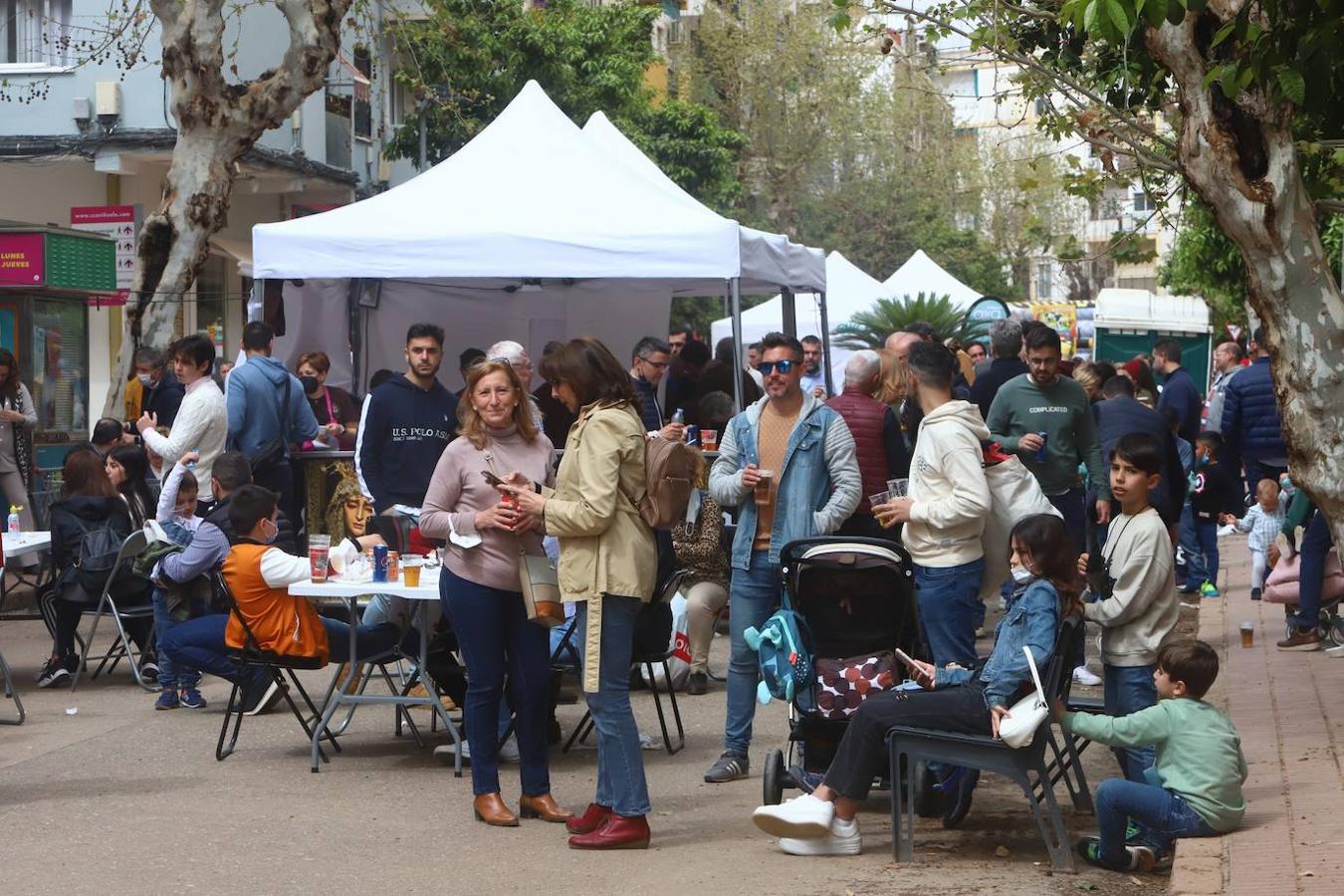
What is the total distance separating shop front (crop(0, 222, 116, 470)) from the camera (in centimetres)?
1554

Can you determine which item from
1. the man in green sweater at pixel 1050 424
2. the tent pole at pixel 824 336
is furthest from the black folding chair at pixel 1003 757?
the tent pole at pixel 824 336

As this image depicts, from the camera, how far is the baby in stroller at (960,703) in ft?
21.3

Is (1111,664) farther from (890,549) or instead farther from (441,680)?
(441,680)

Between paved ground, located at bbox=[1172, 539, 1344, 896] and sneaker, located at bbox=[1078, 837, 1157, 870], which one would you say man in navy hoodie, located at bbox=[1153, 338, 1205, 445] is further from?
sneaker, located at bbox=[1078, 837, 1157, 870]

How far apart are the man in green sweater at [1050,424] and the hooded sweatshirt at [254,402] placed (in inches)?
186

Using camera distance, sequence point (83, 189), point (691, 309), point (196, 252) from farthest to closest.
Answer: point (691, 309) < point (83, 189) < point (196, 252)

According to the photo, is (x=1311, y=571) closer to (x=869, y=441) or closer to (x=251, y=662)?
(x=869, y=441)

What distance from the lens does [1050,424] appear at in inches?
411

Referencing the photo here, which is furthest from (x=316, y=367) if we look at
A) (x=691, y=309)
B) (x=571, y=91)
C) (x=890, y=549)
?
(x=691, y=309)

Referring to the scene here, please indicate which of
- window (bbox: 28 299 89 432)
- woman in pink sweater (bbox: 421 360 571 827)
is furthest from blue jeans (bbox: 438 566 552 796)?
window (bbox: 28 299 89 432)

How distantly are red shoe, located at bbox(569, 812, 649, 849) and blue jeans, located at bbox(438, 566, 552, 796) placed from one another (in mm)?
497

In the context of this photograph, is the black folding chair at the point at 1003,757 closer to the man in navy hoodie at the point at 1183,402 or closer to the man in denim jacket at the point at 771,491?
the man in denim jacket at the point at 771,491

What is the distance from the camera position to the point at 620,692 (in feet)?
22.2

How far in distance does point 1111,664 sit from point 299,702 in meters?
4.71
